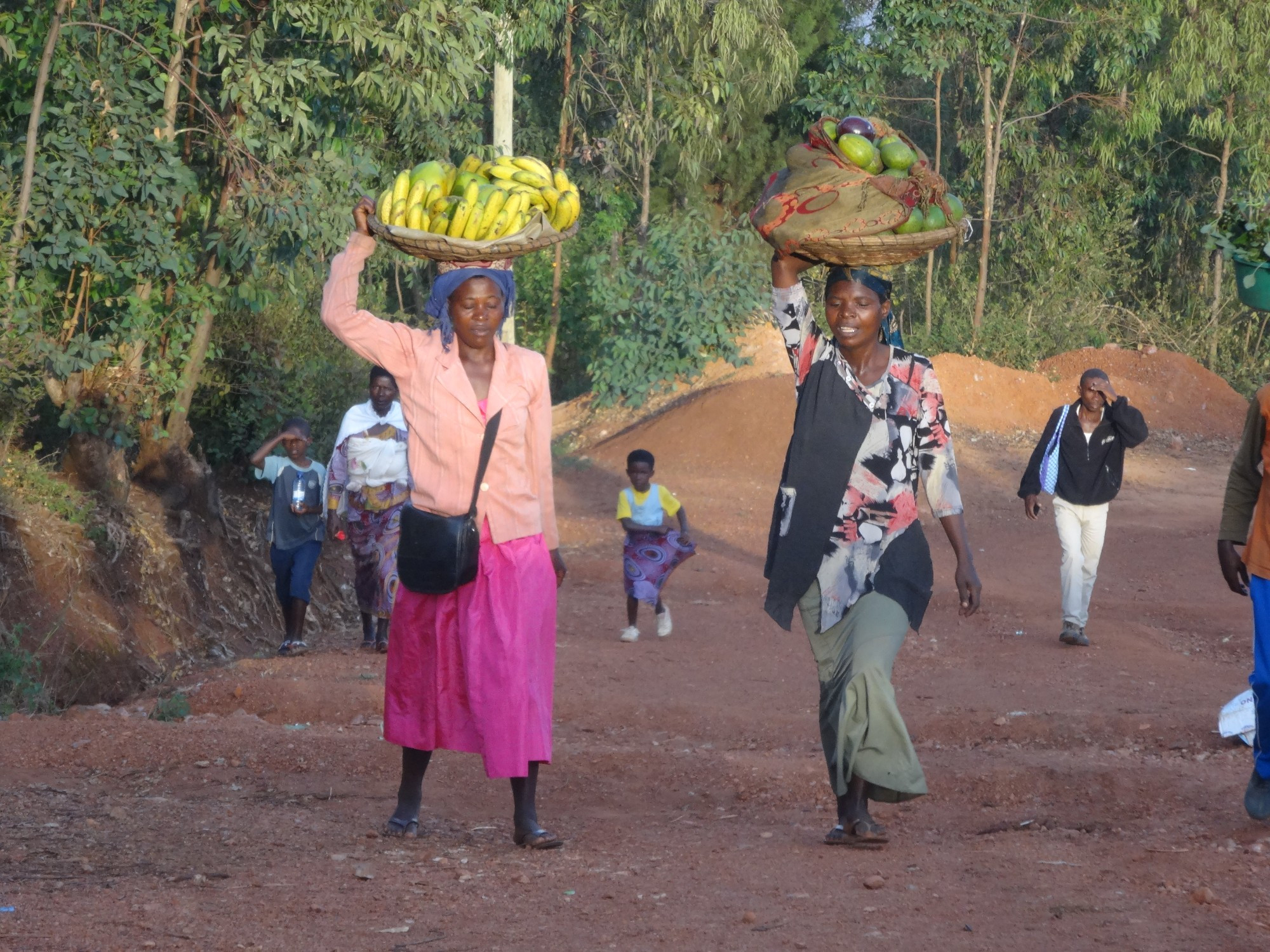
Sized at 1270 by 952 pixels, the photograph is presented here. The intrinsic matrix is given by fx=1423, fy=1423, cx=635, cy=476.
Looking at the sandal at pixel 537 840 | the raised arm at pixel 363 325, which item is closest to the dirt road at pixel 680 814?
the sandal at pixel 537 840

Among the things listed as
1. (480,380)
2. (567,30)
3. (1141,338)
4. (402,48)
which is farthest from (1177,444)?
(480,380)

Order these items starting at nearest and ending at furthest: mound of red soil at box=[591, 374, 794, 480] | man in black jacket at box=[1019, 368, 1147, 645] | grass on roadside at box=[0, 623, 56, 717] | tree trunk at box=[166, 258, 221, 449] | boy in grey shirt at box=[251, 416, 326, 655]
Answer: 1. grass on roadside at box=[0, 623, 56, 717]
2. boy in grey shirt at box=[251, 416, 326, 655]
3. man in black jacket at box=[1019, 368, 1147, 645]
4. tree trunk at box=[166, 258, 221, 449]
5. mound of red soil at box=[591, 374, 794, 480]

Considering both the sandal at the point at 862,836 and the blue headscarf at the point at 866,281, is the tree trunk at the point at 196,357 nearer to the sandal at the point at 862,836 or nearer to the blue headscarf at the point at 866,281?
the blue headscarf at the point at 866,281

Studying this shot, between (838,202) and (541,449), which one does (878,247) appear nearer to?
(838,202)

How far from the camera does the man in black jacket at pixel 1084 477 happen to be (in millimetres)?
9766

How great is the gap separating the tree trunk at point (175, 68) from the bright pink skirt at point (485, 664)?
21.0 feet

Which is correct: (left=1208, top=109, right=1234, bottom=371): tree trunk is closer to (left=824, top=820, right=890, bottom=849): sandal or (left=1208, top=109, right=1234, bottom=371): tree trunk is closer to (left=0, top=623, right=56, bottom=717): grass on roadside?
(left=0, top=623, right=56, bottom=717): grass on roadside

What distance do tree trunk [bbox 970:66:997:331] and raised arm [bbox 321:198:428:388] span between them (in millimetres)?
20122

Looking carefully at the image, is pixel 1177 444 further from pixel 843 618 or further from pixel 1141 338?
pixel 843 618

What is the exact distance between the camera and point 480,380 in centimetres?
494

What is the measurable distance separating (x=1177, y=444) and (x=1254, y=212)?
17202 millimetres

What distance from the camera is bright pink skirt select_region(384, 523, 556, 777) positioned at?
15.6 ft

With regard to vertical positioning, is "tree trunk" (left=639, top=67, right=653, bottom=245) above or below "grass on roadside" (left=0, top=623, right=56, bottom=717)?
above

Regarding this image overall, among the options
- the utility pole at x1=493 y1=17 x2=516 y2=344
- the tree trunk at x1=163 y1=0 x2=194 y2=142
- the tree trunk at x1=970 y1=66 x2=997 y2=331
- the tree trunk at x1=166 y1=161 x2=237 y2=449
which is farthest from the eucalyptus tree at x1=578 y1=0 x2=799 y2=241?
the tree trunk at x1=163 y1=0 x2=194 y2=142
